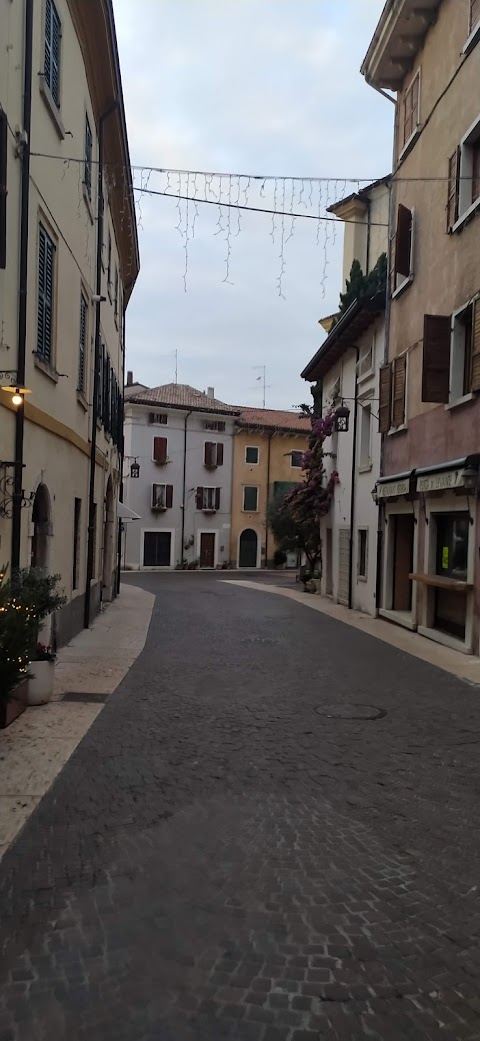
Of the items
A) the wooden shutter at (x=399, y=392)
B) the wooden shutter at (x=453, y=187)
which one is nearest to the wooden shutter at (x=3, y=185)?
the wooden shutter at (x=453, y=187)

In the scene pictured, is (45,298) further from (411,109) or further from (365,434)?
(365,434)

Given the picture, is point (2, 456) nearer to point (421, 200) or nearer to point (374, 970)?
point (374, 970)

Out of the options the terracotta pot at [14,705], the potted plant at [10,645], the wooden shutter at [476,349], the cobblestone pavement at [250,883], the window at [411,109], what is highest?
the window at [411,109]

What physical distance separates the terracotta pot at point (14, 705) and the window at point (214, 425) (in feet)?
124

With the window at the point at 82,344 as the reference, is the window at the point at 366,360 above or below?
above

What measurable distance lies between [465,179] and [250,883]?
11.7 meters

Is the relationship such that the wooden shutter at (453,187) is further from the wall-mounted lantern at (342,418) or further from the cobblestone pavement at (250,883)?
the cobblestone pavement at (250,883)

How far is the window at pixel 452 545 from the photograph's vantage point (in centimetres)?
1208

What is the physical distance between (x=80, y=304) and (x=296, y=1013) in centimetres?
1145

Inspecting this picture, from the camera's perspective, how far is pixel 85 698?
25.5ft

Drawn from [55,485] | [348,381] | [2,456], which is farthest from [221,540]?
[2,456]

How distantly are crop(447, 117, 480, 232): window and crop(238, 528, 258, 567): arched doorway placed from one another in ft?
111

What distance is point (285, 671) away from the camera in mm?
9625

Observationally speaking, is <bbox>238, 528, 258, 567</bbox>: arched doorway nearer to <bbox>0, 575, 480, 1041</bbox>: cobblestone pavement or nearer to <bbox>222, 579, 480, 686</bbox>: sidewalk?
<bbox>222, 579, 480, 686</bbox>: sidewalk
